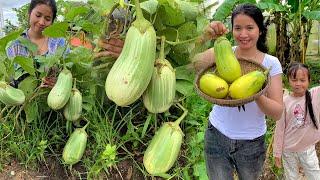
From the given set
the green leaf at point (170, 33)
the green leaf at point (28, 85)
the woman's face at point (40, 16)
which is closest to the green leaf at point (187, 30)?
the green leaf at point (170, 33)

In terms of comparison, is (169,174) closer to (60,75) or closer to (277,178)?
(60,75)

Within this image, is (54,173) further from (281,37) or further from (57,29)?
(281,37)

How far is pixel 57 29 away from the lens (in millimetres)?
1935

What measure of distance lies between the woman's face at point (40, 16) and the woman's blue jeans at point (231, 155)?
1320mm

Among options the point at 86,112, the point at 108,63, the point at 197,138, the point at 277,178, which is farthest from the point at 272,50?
the point at 108,63

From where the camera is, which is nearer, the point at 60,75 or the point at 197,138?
the point at 60,75

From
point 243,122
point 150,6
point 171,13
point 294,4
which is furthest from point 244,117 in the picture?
point 294,4

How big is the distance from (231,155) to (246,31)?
58 centimetres

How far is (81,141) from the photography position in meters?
2.51

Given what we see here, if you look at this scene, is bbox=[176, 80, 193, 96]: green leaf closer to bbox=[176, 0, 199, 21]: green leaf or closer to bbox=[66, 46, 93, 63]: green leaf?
bbox=[176, 0, 199, 21]: green leaf

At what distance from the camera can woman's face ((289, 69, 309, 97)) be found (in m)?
3.29

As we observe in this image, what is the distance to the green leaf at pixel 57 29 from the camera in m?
1.91

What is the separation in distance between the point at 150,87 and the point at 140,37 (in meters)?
0.14

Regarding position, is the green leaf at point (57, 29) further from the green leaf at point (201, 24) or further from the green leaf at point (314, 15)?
the green leaf at point (314, 15)
